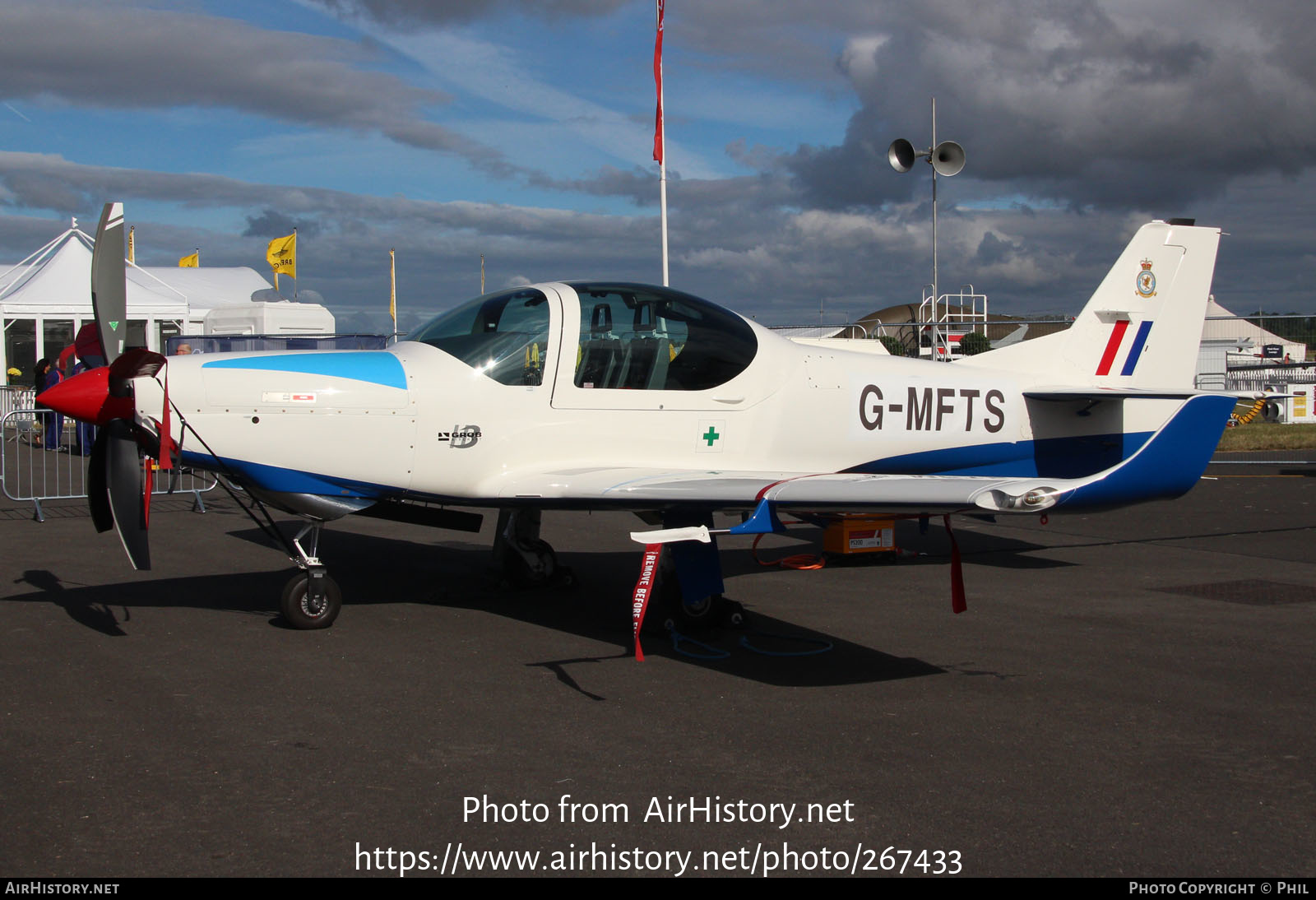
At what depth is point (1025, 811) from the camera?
150 inches

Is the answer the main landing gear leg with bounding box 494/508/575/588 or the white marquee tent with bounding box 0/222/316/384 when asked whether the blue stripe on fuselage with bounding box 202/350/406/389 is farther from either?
the white marquee tent with bounding box 0/222/316/384

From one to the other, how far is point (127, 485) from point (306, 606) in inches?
50.6

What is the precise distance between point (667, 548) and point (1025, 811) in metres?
3.43

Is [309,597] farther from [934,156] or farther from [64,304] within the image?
[64,304]

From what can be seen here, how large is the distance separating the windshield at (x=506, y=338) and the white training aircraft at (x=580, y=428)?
1 centimetres

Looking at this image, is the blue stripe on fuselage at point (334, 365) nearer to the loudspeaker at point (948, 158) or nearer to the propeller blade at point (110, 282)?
the propeller blade at point (110, 282)

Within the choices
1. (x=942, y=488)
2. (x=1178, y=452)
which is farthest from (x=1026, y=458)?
(x=942, y=488)

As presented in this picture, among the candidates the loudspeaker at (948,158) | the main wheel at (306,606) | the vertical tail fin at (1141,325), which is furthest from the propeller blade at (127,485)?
the loudspeaker at (948,158)

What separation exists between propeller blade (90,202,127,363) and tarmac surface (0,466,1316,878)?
72.0 inches

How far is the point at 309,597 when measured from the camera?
6.63 meters

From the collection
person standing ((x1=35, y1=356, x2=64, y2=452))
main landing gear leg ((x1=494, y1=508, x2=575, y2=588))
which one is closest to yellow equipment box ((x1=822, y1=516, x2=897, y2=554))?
main landing gear leg ((x1=494, y1=508, x2=575, y2=588))

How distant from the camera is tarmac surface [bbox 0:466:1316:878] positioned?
11.6 feet

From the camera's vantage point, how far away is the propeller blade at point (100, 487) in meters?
6.14
